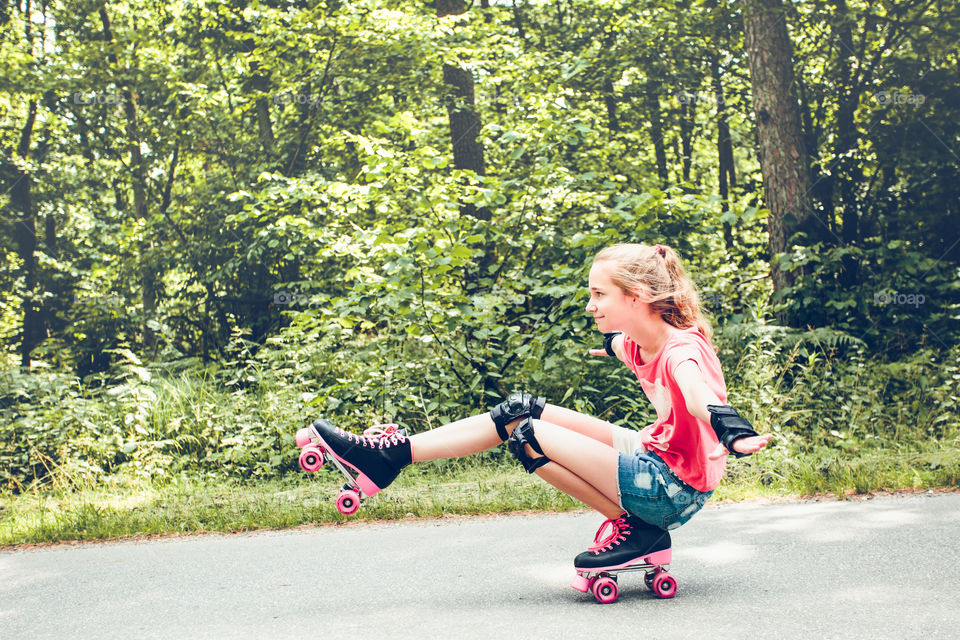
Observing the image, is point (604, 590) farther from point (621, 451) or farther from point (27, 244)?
point (27, 244)

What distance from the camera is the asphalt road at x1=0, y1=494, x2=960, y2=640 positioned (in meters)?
2.87

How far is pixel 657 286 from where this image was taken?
315cm

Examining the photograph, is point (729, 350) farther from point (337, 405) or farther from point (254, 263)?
point (254, 263)

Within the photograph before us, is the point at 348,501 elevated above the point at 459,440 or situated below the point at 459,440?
below

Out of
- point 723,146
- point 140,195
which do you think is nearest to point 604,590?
point 140,195

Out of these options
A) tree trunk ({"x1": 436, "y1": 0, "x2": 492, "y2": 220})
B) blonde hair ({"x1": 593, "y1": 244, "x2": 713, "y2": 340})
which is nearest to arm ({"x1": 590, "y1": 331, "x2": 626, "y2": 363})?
blonde hair ({"x1": 593, "y1": 244, "x2": 713, "y2": 340})

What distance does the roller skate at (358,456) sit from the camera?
3193 mm

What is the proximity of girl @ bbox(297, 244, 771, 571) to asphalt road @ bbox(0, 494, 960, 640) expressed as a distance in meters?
0.37

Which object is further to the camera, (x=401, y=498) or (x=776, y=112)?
(x=776, y=112)

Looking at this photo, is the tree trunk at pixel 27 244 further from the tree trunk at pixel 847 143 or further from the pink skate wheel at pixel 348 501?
the pink skate wheel at pixel 348 501

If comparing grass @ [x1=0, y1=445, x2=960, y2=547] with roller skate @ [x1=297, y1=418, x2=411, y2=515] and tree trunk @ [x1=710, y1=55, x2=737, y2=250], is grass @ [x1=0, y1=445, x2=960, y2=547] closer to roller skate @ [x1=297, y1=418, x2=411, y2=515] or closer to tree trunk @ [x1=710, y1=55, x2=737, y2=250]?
roller skate @ [x1=297, y1=418, x2=411, y2=515]

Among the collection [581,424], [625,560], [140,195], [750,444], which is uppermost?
[140,195]

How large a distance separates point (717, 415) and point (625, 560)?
92 cm

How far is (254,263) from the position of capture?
37.2 ft
